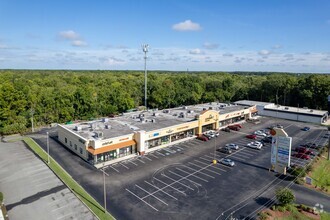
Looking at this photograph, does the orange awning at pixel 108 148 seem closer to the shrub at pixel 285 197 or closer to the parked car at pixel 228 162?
the parked car at pixel 228 162

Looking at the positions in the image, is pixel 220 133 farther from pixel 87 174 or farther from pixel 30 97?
pixel 30 97

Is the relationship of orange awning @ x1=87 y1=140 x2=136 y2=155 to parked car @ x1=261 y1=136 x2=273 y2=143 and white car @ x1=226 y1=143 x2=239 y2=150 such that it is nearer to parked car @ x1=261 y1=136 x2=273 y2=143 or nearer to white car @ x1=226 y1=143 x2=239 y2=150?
white car @ x1=226 y1=143 x2=239 y2=150

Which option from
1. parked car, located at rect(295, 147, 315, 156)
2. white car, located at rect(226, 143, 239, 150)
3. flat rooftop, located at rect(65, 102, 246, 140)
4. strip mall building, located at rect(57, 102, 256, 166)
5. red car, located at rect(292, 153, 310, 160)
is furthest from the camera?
white car, located at rect(226, 143, 239, 150)

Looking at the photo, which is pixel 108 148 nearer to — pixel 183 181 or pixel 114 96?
pixel 183 181

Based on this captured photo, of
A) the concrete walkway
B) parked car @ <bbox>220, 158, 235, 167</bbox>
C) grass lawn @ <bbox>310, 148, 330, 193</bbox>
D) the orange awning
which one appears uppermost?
the orange awning

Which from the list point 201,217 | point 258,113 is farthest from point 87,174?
point 258,113

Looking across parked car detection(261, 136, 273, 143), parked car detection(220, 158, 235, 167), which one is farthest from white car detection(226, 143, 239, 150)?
parked car detection(261, 136, 273, 143)
